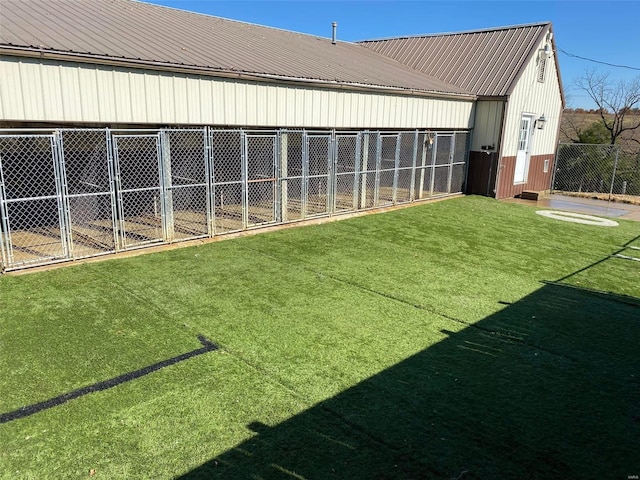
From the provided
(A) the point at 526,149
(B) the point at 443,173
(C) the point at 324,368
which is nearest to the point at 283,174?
(C) the point at 324,368

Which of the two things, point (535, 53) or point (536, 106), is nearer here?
point (535, 53)

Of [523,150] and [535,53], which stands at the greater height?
[535,53]

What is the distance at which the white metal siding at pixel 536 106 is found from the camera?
52.4ft

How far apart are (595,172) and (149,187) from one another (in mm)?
18963

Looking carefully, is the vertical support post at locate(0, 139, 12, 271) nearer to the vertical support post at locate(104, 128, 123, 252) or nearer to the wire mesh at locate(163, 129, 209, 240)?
the vertical support post at locate(104, 128, 123, 252)

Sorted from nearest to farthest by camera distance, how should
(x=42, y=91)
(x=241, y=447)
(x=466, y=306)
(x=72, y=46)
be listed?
(x=241, y=447), (x=466, y=306), (x=42, y=91), (x=72, y=46)

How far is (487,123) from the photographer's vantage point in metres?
16.0

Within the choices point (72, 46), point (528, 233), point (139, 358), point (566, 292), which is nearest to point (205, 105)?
point (72, 46)

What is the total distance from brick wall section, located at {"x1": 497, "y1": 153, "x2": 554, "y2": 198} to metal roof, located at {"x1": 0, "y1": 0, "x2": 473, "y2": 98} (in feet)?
9.79

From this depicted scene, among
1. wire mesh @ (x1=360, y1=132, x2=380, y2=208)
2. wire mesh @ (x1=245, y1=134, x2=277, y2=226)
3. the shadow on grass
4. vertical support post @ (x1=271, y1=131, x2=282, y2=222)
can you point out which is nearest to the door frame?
wire mesh @ (x1=360, y1=132, x2=380, y2=208)

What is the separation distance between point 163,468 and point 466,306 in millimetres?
4416

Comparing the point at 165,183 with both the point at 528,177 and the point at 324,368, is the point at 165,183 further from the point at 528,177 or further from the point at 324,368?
the point at 528,177

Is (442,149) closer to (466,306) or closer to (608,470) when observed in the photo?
(466,306)

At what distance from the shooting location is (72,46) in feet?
24.6
